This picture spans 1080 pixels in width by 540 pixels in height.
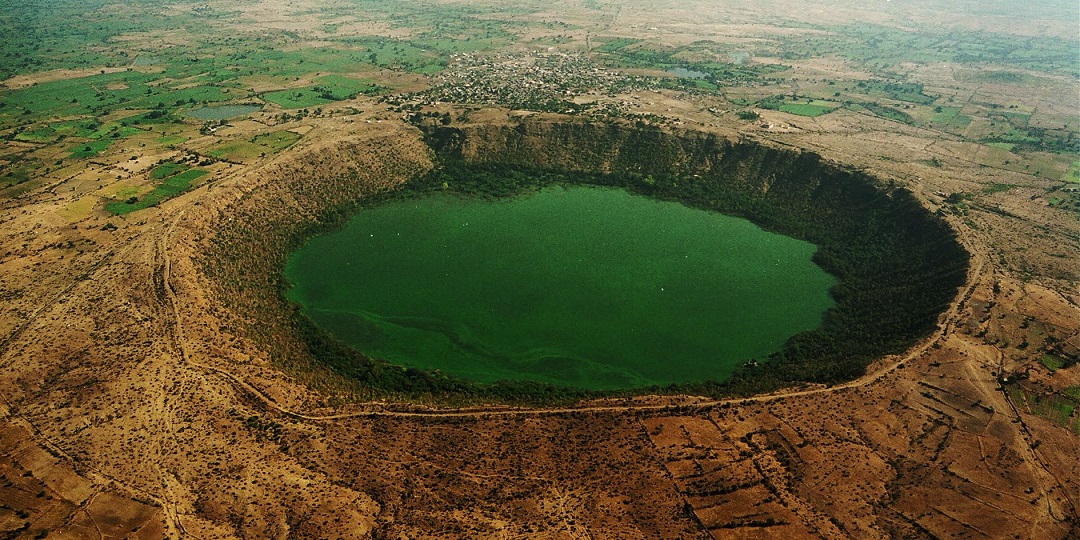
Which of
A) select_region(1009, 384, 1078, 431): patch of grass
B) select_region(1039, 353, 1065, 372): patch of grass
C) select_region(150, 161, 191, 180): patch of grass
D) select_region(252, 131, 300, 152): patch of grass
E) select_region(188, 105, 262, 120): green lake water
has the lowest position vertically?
select_region(1009, 384, 1078, 431): patch of grass

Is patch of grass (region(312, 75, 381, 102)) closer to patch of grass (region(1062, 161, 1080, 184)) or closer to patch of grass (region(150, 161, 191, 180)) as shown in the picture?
patch of grass (region(150, 161, 191, 180))

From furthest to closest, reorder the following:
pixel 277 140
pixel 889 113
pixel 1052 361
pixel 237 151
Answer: pixel 889 113 < pixel 277 140 < pixel 237 151 < pixel 1052 361

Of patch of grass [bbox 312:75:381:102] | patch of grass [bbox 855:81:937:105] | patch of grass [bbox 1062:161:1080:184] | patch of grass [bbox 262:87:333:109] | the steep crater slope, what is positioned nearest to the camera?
the steep crater slope

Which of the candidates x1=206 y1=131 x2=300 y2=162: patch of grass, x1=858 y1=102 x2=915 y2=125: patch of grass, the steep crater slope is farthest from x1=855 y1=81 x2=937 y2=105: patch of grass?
x1=206 y1=131 x2=300 y2=162: patch of grass

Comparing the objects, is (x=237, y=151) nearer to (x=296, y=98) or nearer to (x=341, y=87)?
(x=296, y=98)

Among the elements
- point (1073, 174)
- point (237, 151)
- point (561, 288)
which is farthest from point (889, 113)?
point (237, 151)

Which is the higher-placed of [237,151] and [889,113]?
[889,113]

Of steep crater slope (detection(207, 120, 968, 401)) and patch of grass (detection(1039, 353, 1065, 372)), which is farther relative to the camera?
steep crater slope (detection(207, 120, 968, 401))
